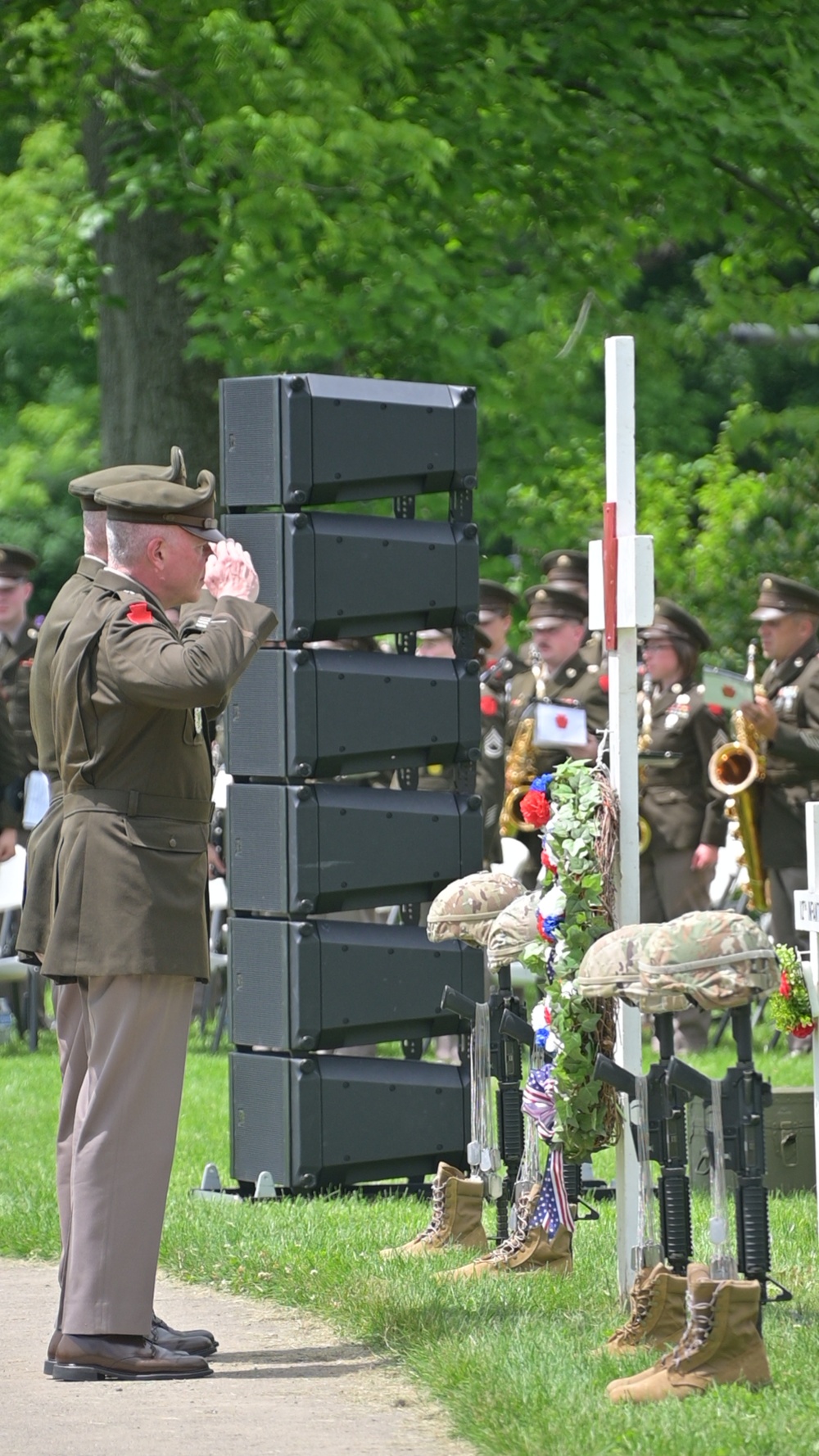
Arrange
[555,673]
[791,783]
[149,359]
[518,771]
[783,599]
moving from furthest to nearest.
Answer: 1. [149,359]
2. [555,673]
3. [518,771]
4. [783,599]
5. [791,783]

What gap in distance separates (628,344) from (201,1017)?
26.5ft

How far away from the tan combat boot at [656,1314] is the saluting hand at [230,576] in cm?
200

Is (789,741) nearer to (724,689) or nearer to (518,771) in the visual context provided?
(724,689)

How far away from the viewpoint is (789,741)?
12875mm

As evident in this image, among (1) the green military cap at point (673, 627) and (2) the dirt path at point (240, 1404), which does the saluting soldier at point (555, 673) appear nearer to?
(1) the green military cap at point (673, 627)

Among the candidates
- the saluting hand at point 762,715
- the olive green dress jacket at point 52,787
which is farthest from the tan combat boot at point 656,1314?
the saluting hand at point 762,715

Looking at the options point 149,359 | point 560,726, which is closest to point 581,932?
point 560,726

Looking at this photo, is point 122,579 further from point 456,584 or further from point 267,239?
point 267,239

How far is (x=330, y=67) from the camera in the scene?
15234 mm

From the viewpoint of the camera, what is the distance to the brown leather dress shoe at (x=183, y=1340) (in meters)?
6.73

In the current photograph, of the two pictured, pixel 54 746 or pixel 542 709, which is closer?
pixel 54 746

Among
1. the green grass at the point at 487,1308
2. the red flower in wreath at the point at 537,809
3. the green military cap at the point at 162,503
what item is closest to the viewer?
the green grass at the point at 487,1308

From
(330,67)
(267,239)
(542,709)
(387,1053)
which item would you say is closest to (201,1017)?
(387,1053)

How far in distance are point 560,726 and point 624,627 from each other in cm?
570
